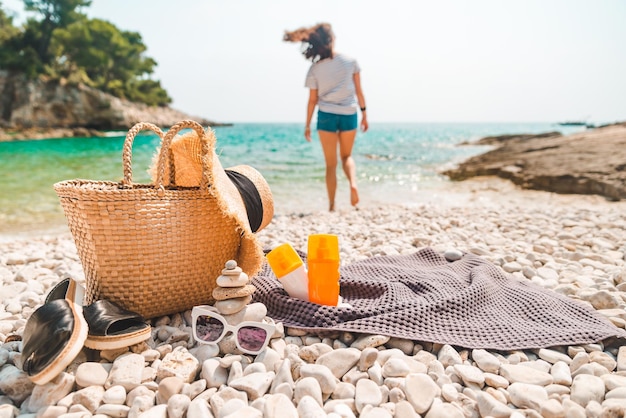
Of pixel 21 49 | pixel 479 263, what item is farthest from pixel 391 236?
pixel 21 49

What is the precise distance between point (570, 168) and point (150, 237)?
28.1ft

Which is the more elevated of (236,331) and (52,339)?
(52,339)

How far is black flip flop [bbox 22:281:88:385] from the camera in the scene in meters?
1.34

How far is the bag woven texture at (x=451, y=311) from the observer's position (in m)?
1.84

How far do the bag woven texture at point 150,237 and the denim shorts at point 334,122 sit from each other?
3.50 meters

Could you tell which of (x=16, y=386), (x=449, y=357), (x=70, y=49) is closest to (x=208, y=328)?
(x=16, y=386)

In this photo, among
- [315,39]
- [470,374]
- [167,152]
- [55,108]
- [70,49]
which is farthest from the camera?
[70,49]

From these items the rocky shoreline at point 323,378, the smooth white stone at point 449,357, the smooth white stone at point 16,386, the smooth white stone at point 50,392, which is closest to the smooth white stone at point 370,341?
the rocky shoreline at point 323,378

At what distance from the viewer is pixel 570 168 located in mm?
7965

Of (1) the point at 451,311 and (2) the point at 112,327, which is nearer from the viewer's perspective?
(2) the point at 112,327

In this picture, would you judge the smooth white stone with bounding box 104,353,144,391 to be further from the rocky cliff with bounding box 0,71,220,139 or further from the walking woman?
the rocky cliff with bounding box 0,71,220,139

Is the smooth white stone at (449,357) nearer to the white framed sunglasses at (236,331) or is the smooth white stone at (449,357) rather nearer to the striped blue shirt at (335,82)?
the white framed sunglasses at (236,331)

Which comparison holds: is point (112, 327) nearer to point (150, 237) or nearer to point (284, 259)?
point (150, 237)

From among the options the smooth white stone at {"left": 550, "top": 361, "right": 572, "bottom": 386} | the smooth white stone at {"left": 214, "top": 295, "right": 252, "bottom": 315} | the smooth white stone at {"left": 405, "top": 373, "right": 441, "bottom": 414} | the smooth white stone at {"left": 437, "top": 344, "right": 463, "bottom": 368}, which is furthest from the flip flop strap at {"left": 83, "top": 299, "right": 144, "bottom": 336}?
the smooth white stone at {"left": 550, "top": 361, "right": 572, "bottom": 386}
